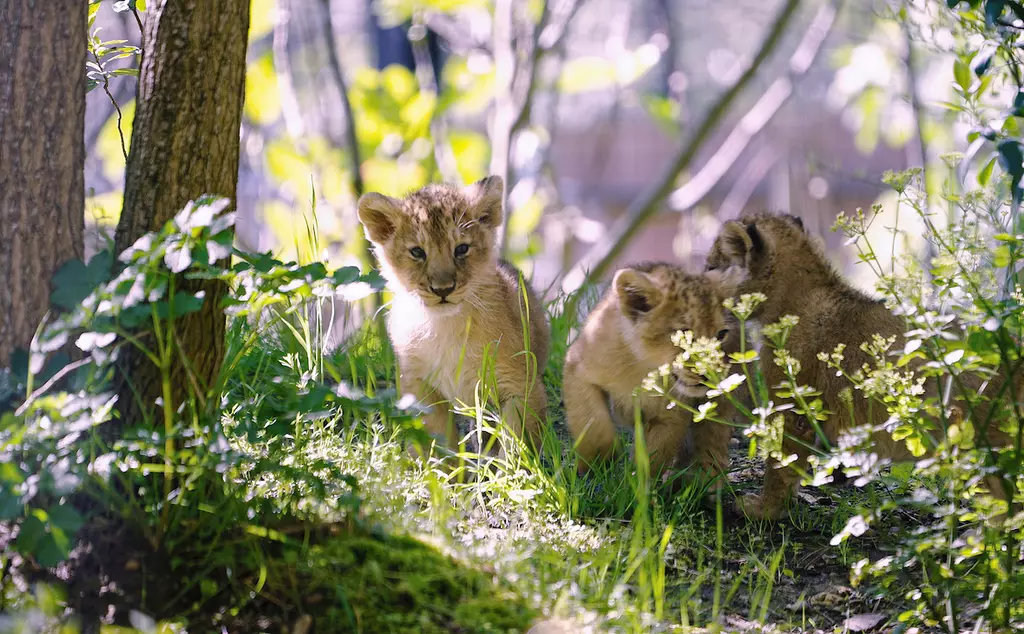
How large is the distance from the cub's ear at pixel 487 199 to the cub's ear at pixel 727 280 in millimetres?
1175

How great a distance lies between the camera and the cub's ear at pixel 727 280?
4.60 metres

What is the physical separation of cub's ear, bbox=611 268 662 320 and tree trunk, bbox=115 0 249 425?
1787 mm

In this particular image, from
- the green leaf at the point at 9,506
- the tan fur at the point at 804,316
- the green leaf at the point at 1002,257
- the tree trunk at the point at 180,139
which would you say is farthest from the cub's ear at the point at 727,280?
the green leaf at the point at 9,506

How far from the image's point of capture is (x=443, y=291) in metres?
4.79

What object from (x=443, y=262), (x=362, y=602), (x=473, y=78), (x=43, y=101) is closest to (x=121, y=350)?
(x=43, y=101)

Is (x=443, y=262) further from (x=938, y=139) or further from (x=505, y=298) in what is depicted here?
(x=938, y=139)

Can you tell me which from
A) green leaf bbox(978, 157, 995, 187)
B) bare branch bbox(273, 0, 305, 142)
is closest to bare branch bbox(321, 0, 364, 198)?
bare branch bbox(273, 0, 305, 142)

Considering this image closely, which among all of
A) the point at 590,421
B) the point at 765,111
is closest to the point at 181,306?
the point at 590,421

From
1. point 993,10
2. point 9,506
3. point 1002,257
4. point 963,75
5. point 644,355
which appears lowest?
point 644,355

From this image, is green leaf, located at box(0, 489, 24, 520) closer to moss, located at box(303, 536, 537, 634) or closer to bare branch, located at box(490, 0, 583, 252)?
moss, located at box(303, 536, 537, 634)

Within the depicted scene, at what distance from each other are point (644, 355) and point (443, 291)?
985 mm

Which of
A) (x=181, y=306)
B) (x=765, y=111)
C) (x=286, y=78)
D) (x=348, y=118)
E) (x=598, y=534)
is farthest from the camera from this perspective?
(x=765, y=111)

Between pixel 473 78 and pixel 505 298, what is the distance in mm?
3728

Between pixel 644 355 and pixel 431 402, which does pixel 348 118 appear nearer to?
pixel 431 402
